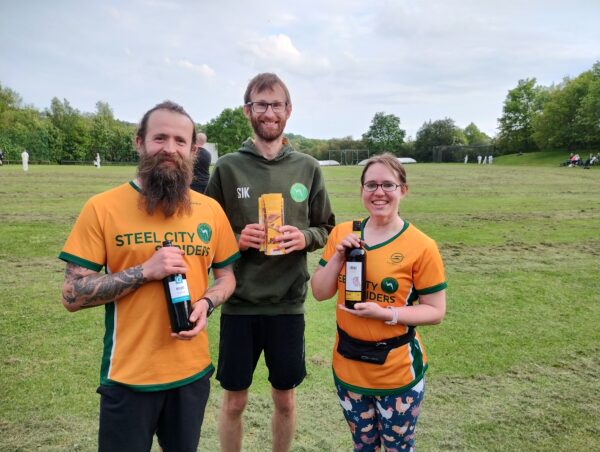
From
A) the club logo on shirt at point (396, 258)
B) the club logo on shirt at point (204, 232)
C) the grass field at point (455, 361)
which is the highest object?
the club logo on shirt at point (204, 232)

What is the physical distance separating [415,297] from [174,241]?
135 cm

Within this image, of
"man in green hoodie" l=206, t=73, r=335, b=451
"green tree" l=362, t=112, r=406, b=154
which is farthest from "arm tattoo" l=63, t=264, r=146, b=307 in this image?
"green tree" l=362, t=112, r=406, b=154

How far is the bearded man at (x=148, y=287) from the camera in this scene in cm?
197

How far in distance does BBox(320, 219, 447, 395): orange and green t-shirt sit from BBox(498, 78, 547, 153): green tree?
81090 mm

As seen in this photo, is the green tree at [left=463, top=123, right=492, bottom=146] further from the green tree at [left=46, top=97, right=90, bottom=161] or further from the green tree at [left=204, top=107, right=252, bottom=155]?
the green tree at [left=46, top=97, right=90, bottom=161]

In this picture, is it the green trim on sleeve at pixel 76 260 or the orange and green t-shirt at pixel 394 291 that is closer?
the green trim on sleeve at pixel 76 260

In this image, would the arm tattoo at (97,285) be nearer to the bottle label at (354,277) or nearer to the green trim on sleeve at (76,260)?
the green trim on sleeve at (76,260)

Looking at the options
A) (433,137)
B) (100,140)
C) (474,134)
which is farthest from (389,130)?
(100,140)

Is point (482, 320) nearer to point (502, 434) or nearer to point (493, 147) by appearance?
point (502, 434)

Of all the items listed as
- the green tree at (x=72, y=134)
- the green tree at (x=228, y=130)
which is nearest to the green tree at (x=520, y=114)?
A: the green tree at (x=228, y=130)

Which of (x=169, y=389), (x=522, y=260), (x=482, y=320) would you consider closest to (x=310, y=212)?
(x=169, y=389)

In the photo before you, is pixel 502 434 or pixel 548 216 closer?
pixel 502 434

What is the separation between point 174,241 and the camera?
2096mm

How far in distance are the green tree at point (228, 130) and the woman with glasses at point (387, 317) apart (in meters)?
80.7
